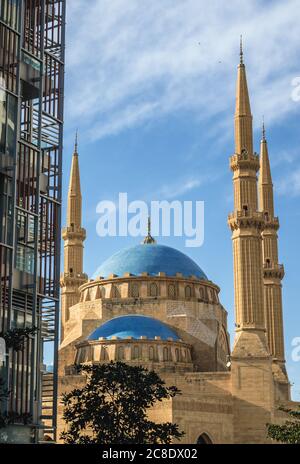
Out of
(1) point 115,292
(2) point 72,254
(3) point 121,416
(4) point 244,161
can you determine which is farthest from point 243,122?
(3) point 121,416

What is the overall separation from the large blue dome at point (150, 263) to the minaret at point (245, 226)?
1007 cm

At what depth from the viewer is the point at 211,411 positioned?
47531 mm

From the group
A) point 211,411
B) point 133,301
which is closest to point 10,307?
point 211,411

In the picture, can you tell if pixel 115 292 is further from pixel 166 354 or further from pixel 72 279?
pixel 166 354

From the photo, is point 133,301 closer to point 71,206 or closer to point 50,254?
point 71,206

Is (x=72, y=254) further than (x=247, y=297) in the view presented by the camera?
Yes

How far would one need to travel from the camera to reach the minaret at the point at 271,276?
58.6 metres

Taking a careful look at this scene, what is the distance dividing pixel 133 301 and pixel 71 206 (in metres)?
11.1

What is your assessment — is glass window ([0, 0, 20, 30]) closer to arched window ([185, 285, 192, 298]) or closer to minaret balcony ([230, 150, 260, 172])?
minaret balcony ([230, 150, 260, 172])

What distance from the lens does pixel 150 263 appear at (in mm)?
61438

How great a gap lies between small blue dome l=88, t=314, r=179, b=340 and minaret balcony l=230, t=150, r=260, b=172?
12.0m

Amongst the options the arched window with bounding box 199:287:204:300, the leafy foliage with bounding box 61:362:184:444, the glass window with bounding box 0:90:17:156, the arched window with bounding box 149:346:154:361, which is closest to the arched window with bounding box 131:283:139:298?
the arched window with bounding box 199:287:204:300

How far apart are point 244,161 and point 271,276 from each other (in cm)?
1140
